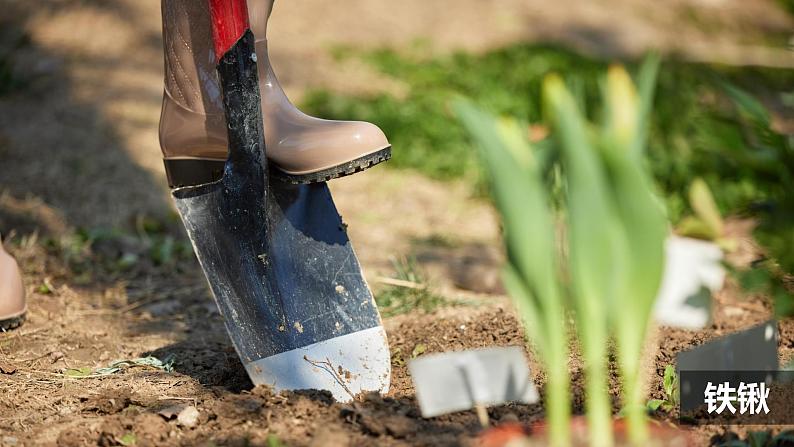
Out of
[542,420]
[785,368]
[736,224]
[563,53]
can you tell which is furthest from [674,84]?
[542,420]

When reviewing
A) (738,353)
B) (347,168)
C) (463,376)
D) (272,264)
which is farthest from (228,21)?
(738,353)

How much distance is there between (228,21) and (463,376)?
893mm

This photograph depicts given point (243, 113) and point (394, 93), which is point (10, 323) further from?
point (394, 93)

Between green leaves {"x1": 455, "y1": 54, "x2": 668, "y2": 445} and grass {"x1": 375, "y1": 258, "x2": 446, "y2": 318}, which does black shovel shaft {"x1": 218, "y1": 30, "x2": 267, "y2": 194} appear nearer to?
grass {"x1": 375, "y1": 258, "x2": 446, "y2": 318}

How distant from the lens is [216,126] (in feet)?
6.32

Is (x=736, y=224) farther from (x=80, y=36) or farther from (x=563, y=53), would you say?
(x=80, y=36)

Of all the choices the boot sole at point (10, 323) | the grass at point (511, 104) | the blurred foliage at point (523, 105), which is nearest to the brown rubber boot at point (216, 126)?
the boot sole at point (10, 323)

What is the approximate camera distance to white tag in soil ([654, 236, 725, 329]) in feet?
7.55

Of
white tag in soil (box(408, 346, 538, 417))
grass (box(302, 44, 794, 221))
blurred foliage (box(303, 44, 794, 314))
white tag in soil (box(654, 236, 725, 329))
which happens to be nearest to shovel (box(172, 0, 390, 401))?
white tag in soil (box(408, 346, 538, 417))

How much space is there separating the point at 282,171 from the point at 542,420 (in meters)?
0.75

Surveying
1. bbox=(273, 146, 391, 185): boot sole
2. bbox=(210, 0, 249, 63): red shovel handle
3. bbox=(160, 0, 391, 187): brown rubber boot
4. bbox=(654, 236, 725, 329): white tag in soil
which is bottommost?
bbox=(654, 236, 725, 329): white tag in soil

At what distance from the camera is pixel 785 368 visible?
1761 mm

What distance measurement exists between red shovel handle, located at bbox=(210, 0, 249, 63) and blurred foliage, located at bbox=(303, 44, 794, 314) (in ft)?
3.53

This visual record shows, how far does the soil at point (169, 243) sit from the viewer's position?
5.21ft
